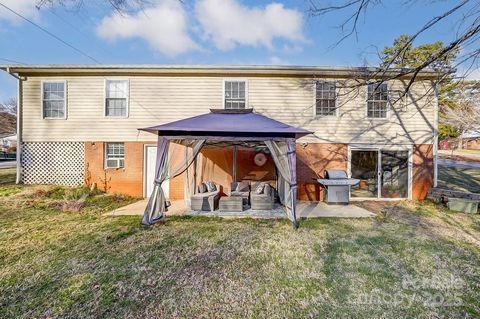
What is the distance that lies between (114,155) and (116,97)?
7.58 feet

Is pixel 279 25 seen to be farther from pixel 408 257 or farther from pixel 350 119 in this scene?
pixel 408 257

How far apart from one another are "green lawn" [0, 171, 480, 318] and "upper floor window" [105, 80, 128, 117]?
14.2ft

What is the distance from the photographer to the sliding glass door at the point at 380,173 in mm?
8688

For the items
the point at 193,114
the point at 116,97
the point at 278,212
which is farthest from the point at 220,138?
the point at 116,97

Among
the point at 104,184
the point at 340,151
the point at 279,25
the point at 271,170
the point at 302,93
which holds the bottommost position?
the point at 104,184

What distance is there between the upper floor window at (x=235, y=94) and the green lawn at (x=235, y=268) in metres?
4.72

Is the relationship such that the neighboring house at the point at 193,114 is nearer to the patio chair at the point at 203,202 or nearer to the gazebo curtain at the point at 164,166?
the patio chair at the point at 203,202

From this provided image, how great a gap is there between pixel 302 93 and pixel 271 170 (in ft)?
10.8

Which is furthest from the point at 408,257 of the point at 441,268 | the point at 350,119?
the point at 350,119

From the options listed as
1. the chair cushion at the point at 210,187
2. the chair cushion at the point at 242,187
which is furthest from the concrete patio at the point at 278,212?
the chair cushion at the point at 242,187

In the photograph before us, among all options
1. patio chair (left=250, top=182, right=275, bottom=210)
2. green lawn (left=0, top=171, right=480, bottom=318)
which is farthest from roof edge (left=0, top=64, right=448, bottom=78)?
green lawn (left=0, top=171, right=480, bottom=318)

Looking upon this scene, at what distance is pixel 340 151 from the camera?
8703 mm

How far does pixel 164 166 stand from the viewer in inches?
233

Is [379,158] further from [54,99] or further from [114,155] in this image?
[54,99]
